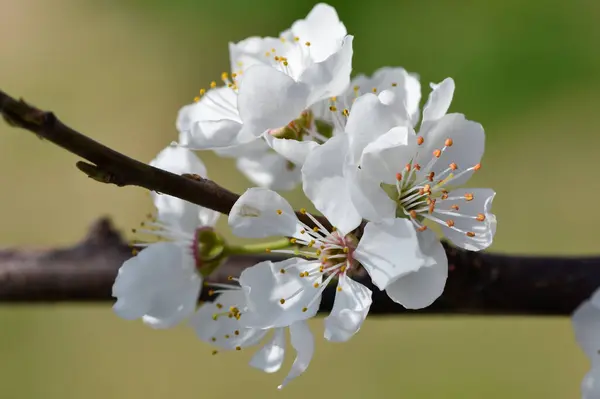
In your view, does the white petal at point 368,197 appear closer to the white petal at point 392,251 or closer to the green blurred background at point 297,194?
the white petal at point 392,251

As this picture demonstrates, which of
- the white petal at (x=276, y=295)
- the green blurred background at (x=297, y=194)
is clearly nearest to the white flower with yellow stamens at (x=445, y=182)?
the white petal at (x=276, y=295)

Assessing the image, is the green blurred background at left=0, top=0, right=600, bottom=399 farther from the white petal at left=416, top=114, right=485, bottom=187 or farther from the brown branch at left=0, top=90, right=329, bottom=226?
the brown branch at left=0, top=90, right=329, bottom=226

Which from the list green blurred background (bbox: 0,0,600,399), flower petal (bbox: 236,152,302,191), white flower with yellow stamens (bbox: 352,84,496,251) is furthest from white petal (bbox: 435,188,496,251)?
green blurred background (bbox: 0,0,600,399)

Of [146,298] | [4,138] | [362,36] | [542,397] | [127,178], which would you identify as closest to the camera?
[127,178]

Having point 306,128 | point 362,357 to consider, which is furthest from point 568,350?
point 306,128

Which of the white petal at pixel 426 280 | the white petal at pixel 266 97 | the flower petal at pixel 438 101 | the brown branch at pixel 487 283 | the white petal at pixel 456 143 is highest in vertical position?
the white petal at pixel 266 97

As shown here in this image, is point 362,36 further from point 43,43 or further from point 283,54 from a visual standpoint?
point 283,54

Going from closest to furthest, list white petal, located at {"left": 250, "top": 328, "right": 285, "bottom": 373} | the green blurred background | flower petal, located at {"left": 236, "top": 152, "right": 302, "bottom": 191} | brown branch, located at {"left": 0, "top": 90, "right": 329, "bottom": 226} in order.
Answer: brown branch, located at {"left": 0, "top": 90, "right": 329, "bottom": 226}
white petal, located at {"left": 250, "top": 328, "right": 285, "bottom": 373}
flower petal, located at {"left": 236, "top": 152, "right": 302, "bottom": 191}
the green blurred background

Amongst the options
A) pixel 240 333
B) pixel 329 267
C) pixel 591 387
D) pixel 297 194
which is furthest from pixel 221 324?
pixel 297 194
